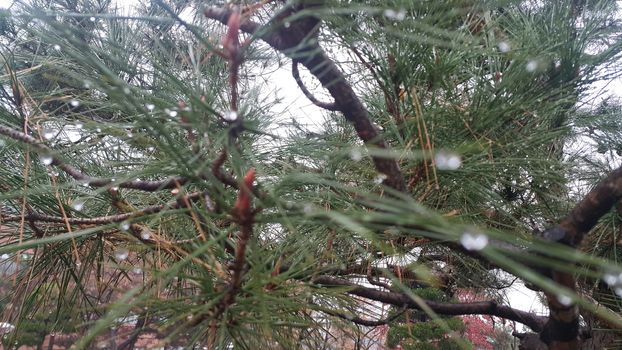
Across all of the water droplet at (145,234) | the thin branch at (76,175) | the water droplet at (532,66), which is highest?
the water droplet at (532,66)

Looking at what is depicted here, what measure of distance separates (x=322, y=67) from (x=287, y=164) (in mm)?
101

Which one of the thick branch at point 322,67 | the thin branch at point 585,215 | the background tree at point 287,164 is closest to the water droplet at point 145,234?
the background tree at point 287,164

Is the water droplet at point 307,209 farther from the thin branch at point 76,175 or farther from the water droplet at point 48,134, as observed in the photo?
the water droplet at point 48,134

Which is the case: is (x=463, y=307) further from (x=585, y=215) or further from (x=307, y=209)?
(x=307, y=209)

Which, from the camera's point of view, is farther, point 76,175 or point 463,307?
point 463,307

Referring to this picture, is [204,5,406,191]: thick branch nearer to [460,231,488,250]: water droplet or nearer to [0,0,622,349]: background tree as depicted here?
[0,0,622,349]: background tree

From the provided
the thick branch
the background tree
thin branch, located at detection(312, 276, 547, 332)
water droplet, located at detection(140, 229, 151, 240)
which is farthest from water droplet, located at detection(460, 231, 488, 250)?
thin branch, located at detection(312, 276, 547, 332)

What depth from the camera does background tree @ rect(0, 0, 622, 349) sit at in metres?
0.28

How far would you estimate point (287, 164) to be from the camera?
43cm

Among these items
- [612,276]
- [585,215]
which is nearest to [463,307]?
[585,215]

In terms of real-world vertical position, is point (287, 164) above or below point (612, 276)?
above

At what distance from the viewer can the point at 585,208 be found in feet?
1.19

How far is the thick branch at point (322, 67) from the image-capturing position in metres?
0.33

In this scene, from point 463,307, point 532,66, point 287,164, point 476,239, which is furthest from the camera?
point 463,307
